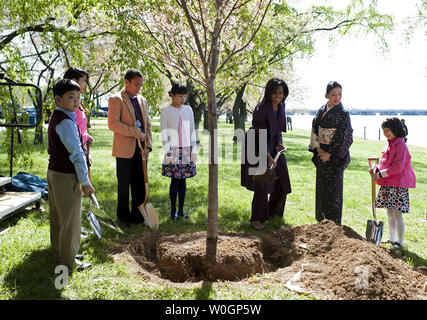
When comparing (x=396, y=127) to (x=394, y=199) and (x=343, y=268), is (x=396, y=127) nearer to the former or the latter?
(x=394, y=199)

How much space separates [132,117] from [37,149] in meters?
10.1

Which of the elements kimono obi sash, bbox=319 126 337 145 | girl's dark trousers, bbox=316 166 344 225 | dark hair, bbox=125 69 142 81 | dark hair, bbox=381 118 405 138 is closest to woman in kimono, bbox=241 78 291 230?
kimono obi sash, bbox=319 126 337 145

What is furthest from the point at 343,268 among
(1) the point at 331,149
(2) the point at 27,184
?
(2) the point at 27,184

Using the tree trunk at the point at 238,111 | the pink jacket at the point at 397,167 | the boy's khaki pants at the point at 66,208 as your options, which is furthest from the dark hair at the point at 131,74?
the tree trunk at the point at 238,111

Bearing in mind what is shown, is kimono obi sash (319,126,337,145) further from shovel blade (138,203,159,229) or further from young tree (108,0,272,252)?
shovel blade (138,203,159,229)

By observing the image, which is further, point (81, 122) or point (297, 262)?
point (81, 122)

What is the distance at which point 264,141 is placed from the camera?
5.14 metres

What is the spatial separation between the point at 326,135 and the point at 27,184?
14.5 ft

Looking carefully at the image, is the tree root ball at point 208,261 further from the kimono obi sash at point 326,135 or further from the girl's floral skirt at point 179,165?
the kimono obi sash at point 326,135

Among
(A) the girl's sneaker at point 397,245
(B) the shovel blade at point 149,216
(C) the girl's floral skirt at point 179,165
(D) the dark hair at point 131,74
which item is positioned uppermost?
(D) the dark hair at point 131,74

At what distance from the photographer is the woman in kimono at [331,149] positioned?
4.88 m

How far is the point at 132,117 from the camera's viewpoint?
478 cm

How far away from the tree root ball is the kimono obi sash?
6.23ft
